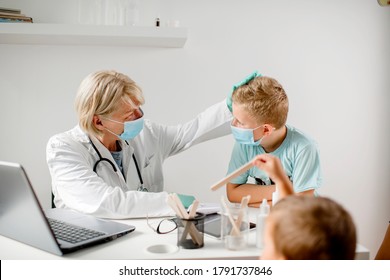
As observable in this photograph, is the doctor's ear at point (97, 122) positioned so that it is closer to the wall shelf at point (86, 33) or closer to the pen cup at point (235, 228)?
the wall shelf at point (86, 33)

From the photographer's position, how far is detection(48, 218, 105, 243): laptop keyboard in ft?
4.18

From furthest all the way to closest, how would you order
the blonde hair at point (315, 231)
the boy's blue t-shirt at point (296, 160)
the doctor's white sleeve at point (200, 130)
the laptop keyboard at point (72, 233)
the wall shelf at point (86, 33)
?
1. the wall shelf at point (86, 33)
2. the doctor's white sleeve at point (200, 130)
3. the boy's blue t-shirt at point (296, 160)
4. the laptop keyboard at point (72, 233)
5. the blonde hair at point (315, 231)

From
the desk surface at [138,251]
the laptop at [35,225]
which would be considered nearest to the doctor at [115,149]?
the laptop at [35,225]

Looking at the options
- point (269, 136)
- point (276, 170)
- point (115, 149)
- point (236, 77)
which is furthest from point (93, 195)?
point (236, 77)

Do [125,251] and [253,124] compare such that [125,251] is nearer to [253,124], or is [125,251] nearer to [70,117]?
[253,124]

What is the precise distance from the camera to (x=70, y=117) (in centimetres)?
275

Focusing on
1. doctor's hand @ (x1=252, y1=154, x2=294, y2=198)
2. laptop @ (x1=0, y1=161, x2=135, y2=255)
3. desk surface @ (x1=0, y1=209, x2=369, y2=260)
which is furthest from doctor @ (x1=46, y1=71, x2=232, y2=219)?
doctor's hand @ (x1=252, y1=154, x2=294, y2=198)

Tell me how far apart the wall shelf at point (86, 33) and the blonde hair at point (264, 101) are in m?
0.76

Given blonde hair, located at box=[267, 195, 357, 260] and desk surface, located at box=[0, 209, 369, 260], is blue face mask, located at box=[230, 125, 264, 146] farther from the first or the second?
blonde hair, located at box=[267, 195, 357, 260]

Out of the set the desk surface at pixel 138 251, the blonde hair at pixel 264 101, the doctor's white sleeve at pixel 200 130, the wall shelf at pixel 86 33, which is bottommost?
the desk surface at pixel 138 251

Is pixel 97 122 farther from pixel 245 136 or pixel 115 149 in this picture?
pixel 245 136

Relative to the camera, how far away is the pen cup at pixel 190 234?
123cm

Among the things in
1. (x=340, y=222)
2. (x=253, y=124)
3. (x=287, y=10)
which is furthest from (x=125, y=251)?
(x=287, y=10)
